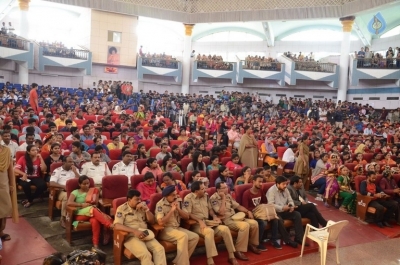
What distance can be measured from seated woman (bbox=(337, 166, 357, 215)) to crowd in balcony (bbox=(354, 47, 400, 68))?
13.7m

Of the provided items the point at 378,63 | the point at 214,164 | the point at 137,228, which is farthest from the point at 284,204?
the point at 378,63

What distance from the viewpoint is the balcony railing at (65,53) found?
1919cm

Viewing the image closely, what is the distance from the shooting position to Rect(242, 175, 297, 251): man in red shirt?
16.8 ft

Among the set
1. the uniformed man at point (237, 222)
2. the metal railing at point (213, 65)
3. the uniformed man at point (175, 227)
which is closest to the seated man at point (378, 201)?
the uniformed man at point (237, 222)

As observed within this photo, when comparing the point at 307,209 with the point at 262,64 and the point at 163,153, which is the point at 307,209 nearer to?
the point at 163,153

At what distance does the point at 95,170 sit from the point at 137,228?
190 centimetres

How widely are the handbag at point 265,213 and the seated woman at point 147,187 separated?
1437mm

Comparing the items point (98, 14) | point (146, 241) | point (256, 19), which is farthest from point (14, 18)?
point (146, 241)

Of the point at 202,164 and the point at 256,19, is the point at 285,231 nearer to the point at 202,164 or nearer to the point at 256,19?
the point at 202,164

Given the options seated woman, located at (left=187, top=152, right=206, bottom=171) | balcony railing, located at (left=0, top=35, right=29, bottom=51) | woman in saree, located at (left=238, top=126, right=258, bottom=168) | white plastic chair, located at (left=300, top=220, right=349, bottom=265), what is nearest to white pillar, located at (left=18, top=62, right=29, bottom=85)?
balcony railing, located at (left=0, top=35, right=29, bottom=51)

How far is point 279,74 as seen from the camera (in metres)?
21.9

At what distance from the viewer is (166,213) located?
445cm

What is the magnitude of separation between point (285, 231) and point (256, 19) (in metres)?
17.0

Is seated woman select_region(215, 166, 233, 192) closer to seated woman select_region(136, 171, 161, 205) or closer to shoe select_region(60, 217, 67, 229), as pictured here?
seated woman select_region(136, 171, 161, 205)
